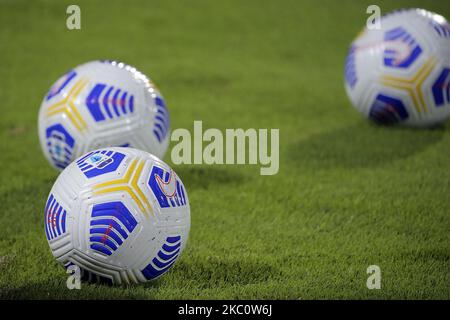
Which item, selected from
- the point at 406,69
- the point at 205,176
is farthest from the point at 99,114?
the point at 406,69

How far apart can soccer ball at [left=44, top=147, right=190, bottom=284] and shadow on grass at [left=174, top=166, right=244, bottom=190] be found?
235 centimetres

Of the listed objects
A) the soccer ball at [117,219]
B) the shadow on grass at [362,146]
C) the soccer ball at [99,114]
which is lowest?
the soccer ball at [117,219]

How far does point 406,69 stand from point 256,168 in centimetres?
226

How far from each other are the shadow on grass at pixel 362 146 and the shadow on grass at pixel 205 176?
0.87m

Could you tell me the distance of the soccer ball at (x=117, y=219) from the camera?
4.59m

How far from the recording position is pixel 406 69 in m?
8.41

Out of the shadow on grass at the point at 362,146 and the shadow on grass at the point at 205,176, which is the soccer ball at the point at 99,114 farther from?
the shadow on grass at the point at 362,146

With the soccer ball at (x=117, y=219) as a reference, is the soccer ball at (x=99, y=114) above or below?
above

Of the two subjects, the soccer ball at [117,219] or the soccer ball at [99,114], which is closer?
the soccer ball at [117,219]

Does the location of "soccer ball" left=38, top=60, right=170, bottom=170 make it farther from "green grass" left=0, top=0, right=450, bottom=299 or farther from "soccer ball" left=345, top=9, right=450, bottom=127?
"soccer ball" left=345, top=9, right=450, bottom=127

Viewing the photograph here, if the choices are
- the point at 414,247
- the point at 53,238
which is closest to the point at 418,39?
the point at 414,247

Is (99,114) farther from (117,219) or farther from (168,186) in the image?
(117,219)

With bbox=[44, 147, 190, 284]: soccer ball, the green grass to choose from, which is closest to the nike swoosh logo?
bbox=[44, 147, 190, 284]: soccer ball

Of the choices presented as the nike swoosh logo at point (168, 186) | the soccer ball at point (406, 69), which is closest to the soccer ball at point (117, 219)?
the nike swoosh logo at point (168, 186)
